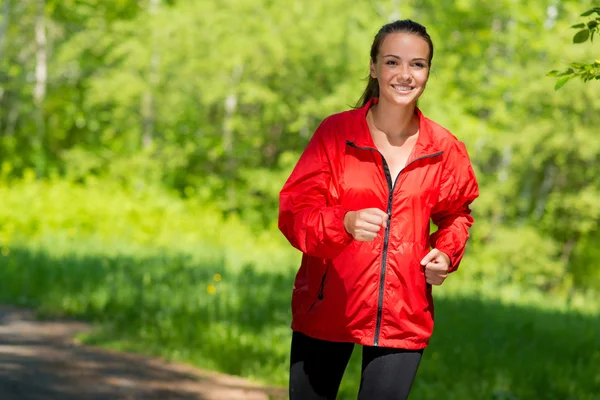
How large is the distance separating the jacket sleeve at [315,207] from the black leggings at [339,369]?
376 mm

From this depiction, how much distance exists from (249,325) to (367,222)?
5598 millimetres

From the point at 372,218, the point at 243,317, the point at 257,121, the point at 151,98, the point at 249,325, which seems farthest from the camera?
the point at 257,121

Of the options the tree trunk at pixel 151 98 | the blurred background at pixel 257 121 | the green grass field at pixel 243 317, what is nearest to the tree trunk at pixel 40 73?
the blurred background at pixel 257 121

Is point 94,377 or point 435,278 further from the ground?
point 435,278

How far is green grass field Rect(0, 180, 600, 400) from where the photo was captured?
22.2 feet

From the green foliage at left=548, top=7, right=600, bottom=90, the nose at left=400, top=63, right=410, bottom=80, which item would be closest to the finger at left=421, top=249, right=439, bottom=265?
the nose at left=400, top=63, right=410, bottom=80

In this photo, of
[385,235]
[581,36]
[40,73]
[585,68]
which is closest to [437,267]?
[385,235]

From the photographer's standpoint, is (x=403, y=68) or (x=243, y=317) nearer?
(x=403, y=68)

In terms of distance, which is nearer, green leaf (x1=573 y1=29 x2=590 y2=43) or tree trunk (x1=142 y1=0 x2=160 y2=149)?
green leaf (x1=573 y1=29 x2=590 y2=43)

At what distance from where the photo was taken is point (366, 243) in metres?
2.94

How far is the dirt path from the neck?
329 cm

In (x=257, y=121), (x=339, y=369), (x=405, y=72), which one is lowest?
(x=339, y=369)

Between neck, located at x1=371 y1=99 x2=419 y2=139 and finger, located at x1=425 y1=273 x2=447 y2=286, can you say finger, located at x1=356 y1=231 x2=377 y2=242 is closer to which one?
finger, located at x1=425 y1=273 x2=447 y2=286

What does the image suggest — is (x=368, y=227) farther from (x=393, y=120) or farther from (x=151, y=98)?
(x=151, y=98)
